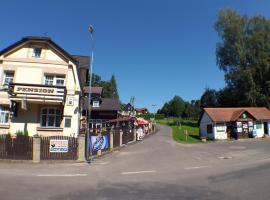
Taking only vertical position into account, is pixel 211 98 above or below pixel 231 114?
above

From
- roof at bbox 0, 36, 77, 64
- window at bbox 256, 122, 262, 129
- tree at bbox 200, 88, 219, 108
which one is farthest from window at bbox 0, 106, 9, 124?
tree at bbox 200, 88, 219, 108

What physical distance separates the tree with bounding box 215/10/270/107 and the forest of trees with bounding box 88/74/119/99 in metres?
55.7

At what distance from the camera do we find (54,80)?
26219mm

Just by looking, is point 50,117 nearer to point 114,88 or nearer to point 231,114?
point 231,114

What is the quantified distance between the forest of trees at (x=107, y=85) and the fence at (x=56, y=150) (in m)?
85.8

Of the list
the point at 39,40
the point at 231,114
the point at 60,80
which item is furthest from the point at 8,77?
the point at 231,114

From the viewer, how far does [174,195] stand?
31.1 feet

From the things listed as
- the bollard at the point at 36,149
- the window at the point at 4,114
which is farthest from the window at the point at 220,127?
the bollard at the point at 36,149

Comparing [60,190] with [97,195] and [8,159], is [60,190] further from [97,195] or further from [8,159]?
[8,159]

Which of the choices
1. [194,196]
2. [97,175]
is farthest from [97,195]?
[97,175]

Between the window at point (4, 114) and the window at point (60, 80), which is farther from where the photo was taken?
the window at point (60, 80)

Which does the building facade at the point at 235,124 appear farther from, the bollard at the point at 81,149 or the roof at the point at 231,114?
the bollard at the point at 81,149

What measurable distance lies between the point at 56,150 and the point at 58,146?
0.96 feet

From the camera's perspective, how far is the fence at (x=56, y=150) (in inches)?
760
